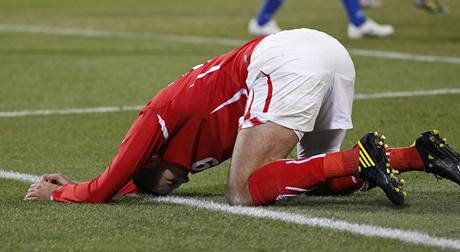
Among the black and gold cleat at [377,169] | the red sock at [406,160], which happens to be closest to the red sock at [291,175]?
the black and gold cleat at [377,169]

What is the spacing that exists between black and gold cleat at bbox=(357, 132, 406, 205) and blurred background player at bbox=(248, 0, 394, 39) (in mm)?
8893

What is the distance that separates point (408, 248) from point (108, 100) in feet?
17.5

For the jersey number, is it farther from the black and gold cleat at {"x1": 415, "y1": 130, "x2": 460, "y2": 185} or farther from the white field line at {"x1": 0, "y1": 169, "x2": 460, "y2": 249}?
the black and gold cleat at {"x1": 415, "y1": 130, "x2": 460, "y2": 185}

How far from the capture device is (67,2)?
21.0m

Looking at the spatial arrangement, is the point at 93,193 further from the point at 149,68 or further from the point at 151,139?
the point at 149,68

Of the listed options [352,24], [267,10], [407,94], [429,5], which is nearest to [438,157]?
[407,94]

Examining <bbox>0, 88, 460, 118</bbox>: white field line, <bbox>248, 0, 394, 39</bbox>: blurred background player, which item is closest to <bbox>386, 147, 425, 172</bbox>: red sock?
<bbox>0, 88, 460, 118</bbox>: white field line

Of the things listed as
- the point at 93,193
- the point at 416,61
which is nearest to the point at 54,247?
the point at 93,193

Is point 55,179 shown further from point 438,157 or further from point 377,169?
point 438,157

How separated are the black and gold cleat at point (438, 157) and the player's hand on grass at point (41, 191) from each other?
5.90 feet

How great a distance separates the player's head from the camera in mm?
5832

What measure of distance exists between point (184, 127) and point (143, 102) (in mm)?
3950

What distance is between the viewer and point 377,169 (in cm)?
521

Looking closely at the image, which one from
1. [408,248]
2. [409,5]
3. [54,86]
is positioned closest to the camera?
[408,248]
